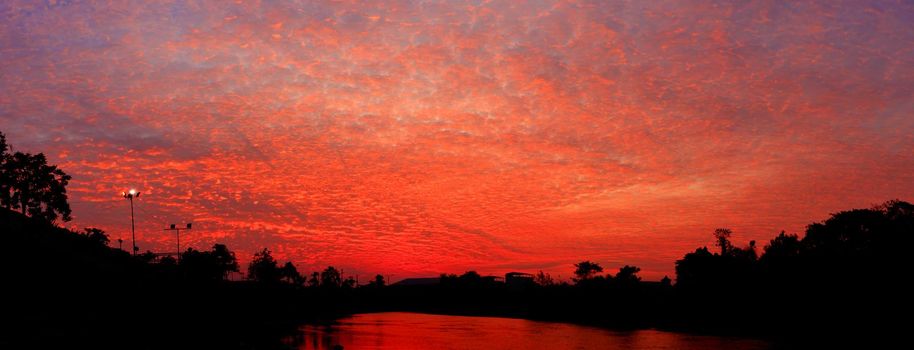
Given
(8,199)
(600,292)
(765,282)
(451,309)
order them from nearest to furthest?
(8,199), (765,282), (600,292), (451,309)

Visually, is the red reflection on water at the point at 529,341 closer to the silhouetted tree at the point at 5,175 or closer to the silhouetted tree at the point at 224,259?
the silhouetted tree at the point at 5,175

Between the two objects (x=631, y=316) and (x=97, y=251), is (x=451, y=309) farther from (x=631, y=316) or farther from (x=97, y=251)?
(x=97, y=251)

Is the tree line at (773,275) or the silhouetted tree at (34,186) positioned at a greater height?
the silhouetted tree at (34,186)

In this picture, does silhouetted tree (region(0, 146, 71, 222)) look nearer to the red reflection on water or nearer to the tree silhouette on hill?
the tree silhouette on hill

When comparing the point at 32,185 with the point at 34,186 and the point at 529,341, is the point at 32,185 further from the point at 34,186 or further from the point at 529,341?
the point at 529,341

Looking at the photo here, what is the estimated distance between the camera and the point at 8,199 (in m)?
86.9

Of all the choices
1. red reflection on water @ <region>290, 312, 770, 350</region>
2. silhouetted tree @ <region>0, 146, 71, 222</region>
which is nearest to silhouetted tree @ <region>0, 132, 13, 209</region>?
silhouetted tree @ <region>0, 146, 71, 222</region>

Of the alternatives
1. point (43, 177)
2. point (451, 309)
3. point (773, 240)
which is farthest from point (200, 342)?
point (451, 309)

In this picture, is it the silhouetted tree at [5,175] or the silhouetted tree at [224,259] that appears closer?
the silhouetted tree at [5,175]

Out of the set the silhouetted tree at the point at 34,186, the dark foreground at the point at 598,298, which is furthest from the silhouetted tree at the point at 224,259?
the silhouetted tree at the point at 34,186

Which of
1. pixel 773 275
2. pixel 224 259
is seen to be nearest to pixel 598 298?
pixel 773 275

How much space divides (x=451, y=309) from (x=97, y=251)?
131 m

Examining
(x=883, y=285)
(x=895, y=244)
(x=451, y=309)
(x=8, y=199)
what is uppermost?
(x=8, y=199)

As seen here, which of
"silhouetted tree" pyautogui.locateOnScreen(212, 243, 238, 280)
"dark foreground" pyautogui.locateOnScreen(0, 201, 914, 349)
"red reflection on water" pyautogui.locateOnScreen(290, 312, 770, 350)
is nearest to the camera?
"dark foreground" pyautogui.locateOnScreen(0, 201, 914, 349)
